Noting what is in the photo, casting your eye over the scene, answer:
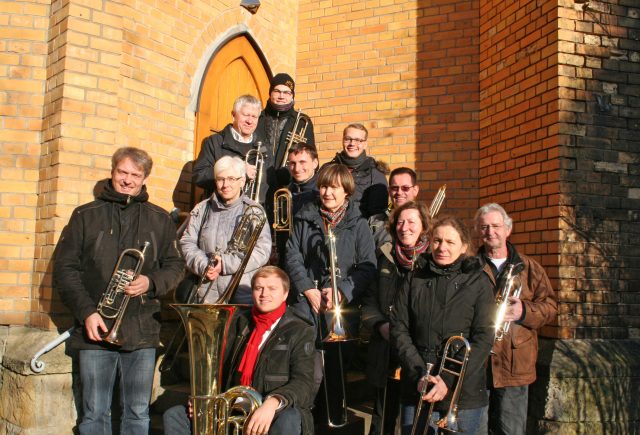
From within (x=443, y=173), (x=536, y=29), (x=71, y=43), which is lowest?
(x=443, y=173)

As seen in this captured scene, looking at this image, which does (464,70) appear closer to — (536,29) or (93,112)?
(536,29)

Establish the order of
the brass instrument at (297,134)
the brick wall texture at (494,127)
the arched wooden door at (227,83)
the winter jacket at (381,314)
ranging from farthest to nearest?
the arched wooden door at (227,83), the brass instrument at (297,134), the brick wall texture at (494,127), the winter jacket at (381,314)

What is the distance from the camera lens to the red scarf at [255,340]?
376 centimetres

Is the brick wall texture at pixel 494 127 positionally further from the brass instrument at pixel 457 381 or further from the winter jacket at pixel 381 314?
the brass instrument at pixel 457 381

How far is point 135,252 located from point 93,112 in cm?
163

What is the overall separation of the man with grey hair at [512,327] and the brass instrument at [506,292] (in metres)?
0.02

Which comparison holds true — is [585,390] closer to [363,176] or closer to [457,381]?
[457,381]

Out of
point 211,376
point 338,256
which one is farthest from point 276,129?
point 211,376

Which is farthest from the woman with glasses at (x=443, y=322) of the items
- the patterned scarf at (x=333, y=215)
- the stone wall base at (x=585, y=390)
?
the stone wall base at (x=585, y=390)

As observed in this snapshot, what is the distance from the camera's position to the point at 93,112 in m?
5.09

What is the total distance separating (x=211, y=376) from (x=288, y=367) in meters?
0.48

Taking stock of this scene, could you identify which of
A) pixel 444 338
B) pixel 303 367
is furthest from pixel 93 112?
pixel 444 338

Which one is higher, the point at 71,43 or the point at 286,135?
the point at 71,43

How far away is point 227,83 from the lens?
23.3 feet
